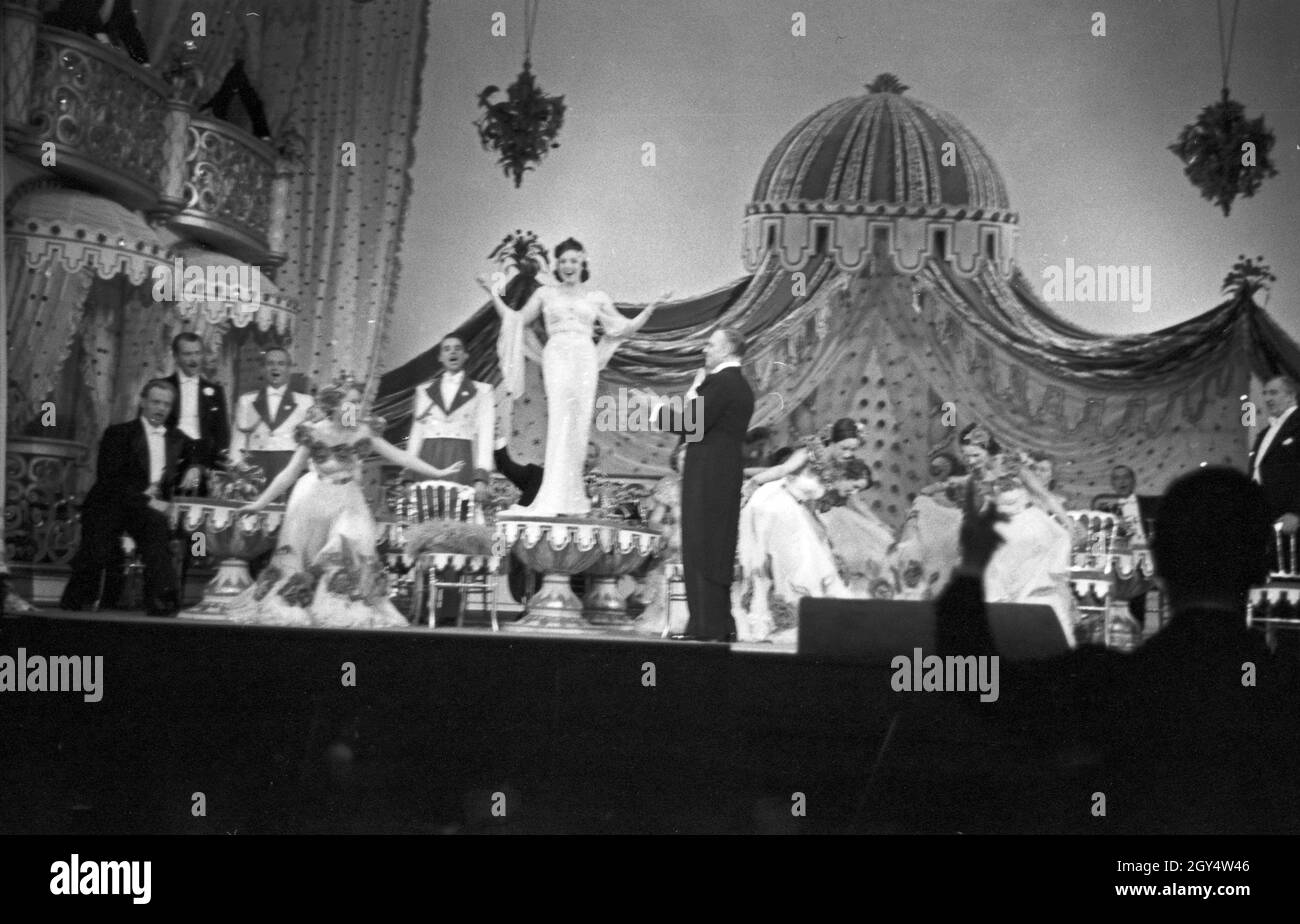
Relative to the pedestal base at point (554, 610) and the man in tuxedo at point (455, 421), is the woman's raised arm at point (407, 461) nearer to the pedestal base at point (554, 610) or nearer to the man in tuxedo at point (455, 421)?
A: the man in tuxedo at point (455, 421)

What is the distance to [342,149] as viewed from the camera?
8.84m

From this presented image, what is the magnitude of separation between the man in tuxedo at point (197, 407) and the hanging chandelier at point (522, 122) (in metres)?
1.77

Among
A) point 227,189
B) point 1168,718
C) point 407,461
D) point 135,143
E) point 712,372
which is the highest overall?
point 135,143

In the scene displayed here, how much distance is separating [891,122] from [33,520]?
15.0ft

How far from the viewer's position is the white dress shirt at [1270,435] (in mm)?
8500

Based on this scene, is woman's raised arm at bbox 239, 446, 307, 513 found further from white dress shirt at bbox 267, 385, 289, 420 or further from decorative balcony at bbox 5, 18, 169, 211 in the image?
decorative balcony at bbox 5, 18, 169, 211

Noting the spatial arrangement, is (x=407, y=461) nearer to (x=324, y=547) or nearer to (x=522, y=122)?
(x=324, y=547)

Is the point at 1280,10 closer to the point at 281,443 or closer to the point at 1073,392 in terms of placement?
the point at 1073,392

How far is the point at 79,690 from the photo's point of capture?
7910 millimetres

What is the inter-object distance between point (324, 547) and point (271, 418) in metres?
0.76

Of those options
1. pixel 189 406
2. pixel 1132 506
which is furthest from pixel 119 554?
pixel 1132 506

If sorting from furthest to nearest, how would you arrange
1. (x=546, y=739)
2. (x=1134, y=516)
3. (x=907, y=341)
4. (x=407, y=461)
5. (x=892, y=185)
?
(x=907, y=341)
(x=892, y=185)
(x=407, y=461)
(x=1134, y=516)
(x=546, y=739)

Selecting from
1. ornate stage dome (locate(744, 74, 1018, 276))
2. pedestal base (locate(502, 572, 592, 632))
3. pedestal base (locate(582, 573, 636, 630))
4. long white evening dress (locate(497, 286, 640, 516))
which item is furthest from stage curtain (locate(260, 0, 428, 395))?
ornate stage dome (locate(744, 74, 1018, 276))

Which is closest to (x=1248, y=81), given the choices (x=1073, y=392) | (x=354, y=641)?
(x=1073, y=392)
